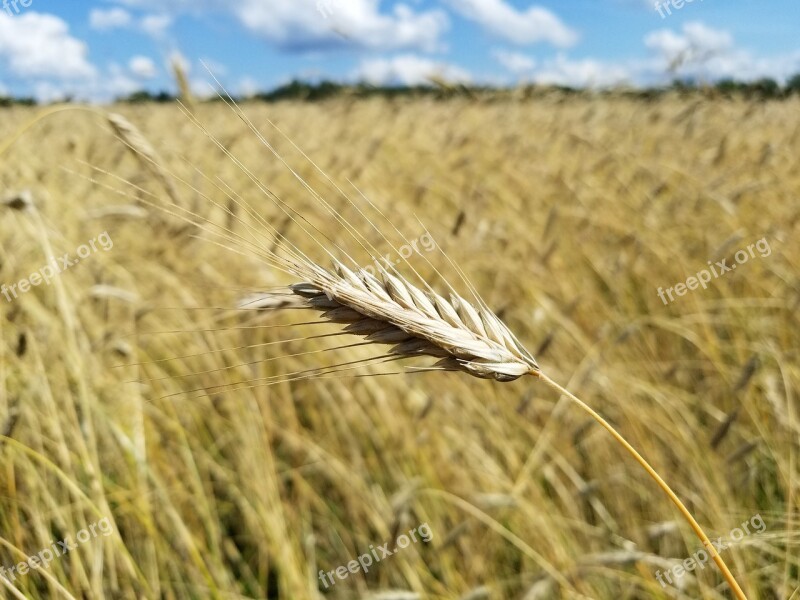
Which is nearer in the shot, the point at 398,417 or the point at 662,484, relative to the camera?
the point at 662,484

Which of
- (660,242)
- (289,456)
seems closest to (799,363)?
(660,242)

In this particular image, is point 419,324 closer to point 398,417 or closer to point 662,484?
point 662,484

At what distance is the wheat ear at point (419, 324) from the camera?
68 centimetres

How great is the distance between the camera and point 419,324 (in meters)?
0.70

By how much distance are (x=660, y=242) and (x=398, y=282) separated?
2.66 metres

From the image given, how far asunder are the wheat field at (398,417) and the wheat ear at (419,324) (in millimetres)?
361

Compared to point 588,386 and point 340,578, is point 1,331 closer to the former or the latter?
point 340,578

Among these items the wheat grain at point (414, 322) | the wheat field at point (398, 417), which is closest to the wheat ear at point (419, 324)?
the wheat grain at point (414, 322)

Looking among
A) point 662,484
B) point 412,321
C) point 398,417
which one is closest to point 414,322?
point 412,321

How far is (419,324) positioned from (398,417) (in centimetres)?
162

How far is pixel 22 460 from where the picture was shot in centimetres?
166

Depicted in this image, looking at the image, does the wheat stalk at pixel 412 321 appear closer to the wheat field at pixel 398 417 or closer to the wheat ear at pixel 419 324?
the wheat ear at pixel 419 324

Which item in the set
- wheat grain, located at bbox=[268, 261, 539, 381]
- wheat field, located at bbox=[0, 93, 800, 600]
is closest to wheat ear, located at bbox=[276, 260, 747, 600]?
wheat grain, located at bbox=[268, 261, 539, 381]

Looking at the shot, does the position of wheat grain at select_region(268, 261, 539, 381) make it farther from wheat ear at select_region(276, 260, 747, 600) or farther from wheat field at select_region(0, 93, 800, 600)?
wheat field at select_region(0, 93, 800, 600)
